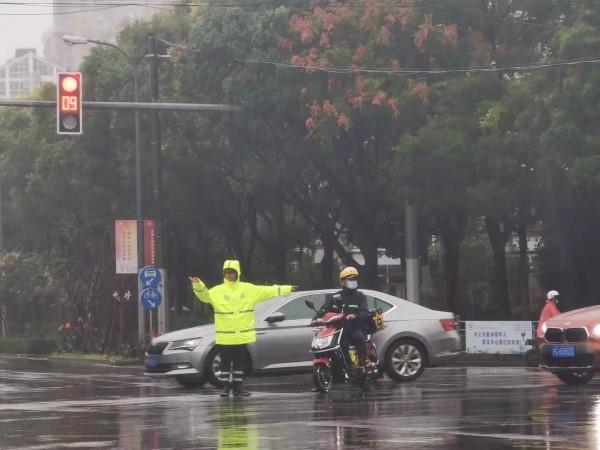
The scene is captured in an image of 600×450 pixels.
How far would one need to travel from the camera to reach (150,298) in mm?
36594

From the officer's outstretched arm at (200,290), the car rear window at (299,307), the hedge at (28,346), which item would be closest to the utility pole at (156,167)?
the hedge at (28,346)

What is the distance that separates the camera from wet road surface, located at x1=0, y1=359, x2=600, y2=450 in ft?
41.4

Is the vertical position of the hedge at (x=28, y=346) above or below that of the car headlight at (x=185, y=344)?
above

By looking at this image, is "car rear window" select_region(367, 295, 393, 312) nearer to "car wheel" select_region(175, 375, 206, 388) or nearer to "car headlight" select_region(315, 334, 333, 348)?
"car wheel" select_region(175, 375, 206, 388)

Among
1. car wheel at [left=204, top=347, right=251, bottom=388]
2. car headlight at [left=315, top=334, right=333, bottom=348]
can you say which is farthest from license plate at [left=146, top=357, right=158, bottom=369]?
car headlight at [left=315, top=334, right=333, bottom=348]

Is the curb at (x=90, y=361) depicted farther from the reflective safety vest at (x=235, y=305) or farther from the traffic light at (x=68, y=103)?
the reflective safety vest at (x=235, y=305)

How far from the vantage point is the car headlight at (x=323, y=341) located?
18641mm

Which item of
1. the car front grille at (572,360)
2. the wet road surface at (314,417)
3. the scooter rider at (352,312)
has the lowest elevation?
the wet road surface at (314,417)

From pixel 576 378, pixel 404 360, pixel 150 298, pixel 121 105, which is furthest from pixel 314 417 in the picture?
pixel 150 298

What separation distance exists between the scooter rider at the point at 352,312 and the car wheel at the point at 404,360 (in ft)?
9.67

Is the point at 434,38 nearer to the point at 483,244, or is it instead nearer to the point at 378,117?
the point at 378,117

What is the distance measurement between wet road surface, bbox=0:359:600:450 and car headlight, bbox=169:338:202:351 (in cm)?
63

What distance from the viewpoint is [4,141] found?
59.2 metres

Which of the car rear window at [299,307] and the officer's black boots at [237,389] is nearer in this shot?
the officer's black boots at [237,389]
